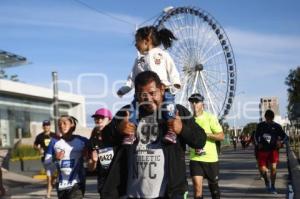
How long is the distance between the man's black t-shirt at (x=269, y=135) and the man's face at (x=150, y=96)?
8.65 meters

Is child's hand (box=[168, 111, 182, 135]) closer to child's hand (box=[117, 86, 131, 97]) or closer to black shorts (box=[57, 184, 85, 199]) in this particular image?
child's hand (box=[117, 86, 131, 97])

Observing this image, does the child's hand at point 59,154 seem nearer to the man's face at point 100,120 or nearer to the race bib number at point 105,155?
the race bib number at point 105,155

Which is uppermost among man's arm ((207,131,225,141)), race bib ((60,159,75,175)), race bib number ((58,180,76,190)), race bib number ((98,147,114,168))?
man's arm ((207,131,225,141))

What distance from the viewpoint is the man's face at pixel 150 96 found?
3.90 m

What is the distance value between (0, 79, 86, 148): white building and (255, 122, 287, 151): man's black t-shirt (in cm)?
4650

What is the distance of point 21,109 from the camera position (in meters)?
68.3

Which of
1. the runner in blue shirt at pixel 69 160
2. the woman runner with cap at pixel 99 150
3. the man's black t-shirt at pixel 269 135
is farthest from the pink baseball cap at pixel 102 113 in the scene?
the man's black t-shirt at pixel 269 135

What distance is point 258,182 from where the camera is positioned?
1429cm

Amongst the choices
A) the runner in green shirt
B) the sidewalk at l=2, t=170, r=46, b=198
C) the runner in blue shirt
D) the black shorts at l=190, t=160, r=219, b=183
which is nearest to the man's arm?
the runner in green shirt

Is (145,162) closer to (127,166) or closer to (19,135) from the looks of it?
(127,166)

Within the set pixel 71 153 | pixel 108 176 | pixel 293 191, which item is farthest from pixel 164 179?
pixel 293 191

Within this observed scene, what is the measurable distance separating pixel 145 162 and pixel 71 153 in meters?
3.71

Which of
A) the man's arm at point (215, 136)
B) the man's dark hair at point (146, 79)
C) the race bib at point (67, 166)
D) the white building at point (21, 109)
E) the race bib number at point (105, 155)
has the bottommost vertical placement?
the race bib at point (67, 166)

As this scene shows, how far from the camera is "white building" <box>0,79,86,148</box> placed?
6238 centimetres
